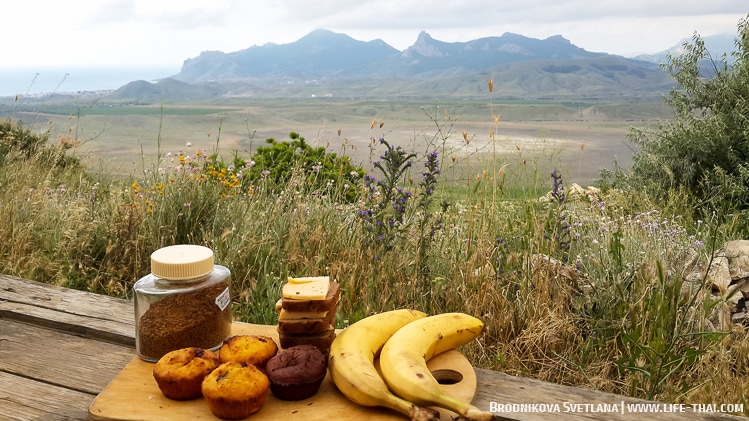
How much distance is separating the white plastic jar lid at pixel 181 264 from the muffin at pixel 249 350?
22 centimetres

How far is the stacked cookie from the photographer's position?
1626 mm

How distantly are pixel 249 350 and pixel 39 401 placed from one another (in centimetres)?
59

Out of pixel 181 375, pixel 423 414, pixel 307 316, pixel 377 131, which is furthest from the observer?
pixel 377 131

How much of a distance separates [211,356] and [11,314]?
1123mm

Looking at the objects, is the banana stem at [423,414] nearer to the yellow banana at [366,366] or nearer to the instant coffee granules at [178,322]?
the yellow banana at [366,366]

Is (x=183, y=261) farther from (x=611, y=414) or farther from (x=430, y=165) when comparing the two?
(x=430, y=165)

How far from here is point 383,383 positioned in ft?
4.65

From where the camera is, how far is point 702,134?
814cm

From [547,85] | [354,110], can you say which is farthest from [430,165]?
[547,85]

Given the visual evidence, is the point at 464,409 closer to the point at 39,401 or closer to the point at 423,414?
the point at 423,414

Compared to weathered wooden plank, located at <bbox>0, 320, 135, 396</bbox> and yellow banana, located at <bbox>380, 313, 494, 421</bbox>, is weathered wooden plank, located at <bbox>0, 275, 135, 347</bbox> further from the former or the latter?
yellow banana, located at <bbox>380, 313, 494, 421</bbox>

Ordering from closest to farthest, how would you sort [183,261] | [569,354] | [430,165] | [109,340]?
[183,261]
[109,340]
[569,354]
[430,165]

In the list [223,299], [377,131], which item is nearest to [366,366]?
[223,299]

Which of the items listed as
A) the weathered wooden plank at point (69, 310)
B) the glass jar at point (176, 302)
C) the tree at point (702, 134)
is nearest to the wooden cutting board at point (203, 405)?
the glass jar at point (176, 302)
